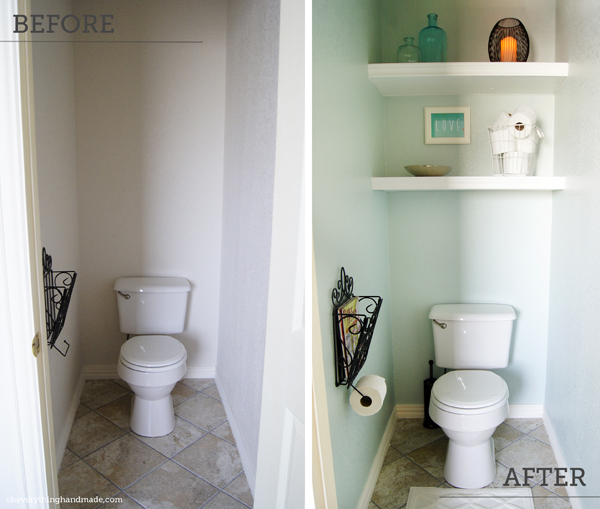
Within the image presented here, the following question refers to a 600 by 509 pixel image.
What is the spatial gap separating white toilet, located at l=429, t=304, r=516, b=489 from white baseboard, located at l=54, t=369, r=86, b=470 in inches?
64.7

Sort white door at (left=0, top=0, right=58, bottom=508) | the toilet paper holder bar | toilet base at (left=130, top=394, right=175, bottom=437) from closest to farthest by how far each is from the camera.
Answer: white door at (left=0, top=0, right=58, bottom=508) < the toilet paper holder bar < toilet base at (left=130, top=394, right=175, bottom=437)

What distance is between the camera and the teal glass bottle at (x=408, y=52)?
2.20m

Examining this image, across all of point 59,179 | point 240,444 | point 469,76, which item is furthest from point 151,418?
point 469,76

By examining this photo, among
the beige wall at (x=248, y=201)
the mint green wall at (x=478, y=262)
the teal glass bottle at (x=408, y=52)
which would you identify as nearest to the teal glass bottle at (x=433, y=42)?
the teal glass bottle at (x=408, y=52)

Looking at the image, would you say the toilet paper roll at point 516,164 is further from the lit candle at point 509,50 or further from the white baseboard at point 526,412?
the white baseboard at point 526,412

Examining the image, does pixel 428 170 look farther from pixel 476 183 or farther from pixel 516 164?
pixel 516 164

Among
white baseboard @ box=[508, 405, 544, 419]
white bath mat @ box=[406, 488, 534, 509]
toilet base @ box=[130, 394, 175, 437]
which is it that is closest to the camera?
white bath mat @ box=[406, 488, 534, 509]

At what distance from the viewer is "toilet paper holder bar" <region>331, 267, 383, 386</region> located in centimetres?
144

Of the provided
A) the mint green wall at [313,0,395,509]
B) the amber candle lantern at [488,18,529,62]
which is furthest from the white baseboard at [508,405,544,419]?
the amber candle lantern at [488,18,529,62]

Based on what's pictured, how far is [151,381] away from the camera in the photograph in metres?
2.38

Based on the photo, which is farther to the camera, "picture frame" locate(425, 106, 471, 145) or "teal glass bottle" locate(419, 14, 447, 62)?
"picture frame" locate(425, 106, 471, 145)

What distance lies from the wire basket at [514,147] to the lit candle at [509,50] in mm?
304

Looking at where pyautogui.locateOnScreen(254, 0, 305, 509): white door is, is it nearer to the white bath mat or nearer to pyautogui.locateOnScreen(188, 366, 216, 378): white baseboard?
the white bath mat

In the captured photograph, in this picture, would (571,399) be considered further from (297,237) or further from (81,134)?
(81,134)
